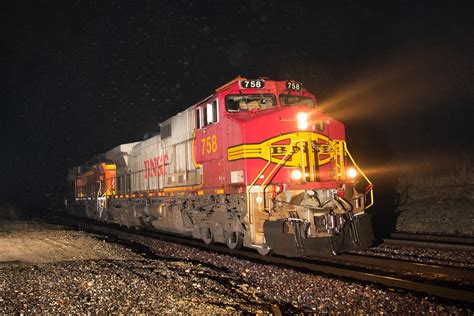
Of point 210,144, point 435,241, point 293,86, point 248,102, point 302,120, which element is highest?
point 293,86

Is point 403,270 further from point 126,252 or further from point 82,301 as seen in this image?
point 126,252

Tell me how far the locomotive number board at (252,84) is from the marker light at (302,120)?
1399mm

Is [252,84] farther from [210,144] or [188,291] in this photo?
[188,291]

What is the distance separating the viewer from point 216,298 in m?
6.33

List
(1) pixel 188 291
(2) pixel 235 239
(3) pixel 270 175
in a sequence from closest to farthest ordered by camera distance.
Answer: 1. (1) pixel 188 291
2. (3) pixel 270 175
3. (2) pixel 235 239

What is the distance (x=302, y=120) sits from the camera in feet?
31.9

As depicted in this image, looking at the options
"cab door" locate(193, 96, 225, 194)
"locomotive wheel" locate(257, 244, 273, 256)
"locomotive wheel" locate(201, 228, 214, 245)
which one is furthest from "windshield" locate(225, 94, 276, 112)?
"locomotive wheel" locate(201, 228, 214, 245)

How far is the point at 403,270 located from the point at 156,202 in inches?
417

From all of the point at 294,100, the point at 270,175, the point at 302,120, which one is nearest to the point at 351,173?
the point at 302,120

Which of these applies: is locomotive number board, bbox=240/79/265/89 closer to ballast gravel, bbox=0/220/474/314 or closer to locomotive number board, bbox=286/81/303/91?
locomotive number board, bbox=286/81/303/91

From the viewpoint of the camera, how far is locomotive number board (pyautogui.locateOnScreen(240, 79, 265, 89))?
34.6ft

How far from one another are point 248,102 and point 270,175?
2125 millimetres

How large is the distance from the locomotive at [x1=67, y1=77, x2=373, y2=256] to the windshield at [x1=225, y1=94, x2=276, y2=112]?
2cm

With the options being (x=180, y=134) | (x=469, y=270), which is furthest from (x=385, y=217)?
(x=469, y=270)
